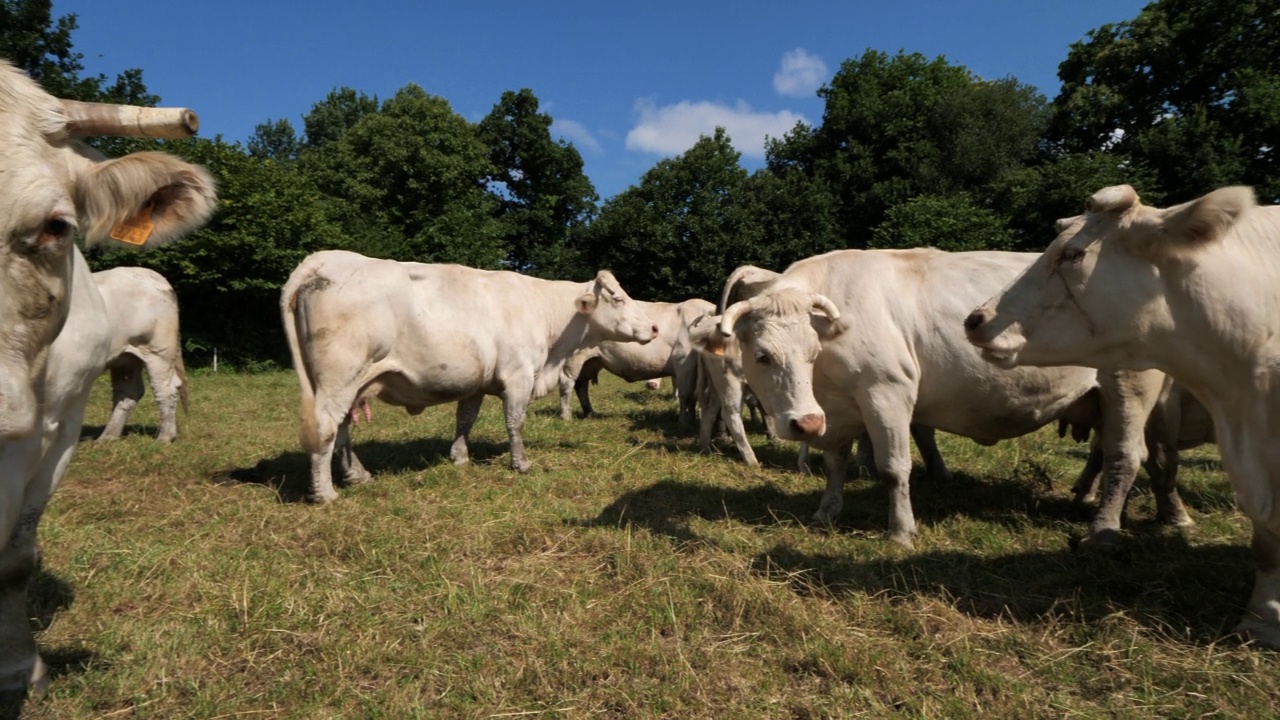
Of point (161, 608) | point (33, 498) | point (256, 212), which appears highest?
point (256, 212)

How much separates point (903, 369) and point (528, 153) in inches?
1558

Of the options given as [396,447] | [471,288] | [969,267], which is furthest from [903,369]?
[396,447]

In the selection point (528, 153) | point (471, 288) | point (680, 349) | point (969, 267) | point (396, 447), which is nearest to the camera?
point (969, 267)

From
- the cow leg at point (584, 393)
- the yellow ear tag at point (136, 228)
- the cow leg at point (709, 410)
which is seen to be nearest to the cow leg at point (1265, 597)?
the yellow ear tag at point (136, 228)

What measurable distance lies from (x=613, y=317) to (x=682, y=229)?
23934 millimetres

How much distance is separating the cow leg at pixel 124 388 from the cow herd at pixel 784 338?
3 centimetres

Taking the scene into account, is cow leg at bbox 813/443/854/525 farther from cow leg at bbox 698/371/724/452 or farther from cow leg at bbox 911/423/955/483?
cow leg at bbox 698/371/724/452

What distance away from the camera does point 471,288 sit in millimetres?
7895

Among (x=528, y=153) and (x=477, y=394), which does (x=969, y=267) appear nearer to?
(x=477, y=394)

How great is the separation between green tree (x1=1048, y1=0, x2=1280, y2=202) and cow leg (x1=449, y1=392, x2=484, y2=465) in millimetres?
24104

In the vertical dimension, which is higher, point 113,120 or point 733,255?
point 733,255

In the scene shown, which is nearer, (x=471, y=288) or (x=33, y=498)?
(x=33, y=498)

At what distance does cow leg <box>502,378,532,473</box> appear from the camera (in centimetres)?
779

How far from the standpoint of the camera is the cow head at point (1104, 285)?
10.6 ft
